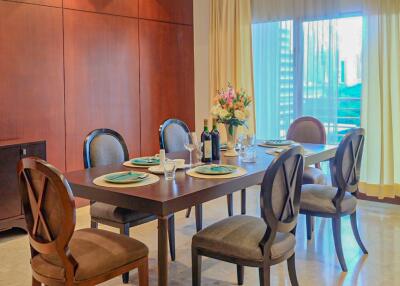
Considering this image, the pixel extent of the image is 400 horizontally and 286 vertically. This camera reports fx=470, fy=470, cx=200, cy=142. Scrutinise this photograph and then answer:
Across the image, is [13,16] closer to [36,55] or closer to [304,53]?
[36,55]

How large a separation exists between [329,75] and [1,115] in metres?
3.50

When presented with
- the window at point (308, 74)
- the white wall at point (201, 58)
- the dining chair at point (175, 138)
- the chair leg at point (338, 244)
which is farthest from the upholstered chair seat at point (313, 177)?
the white wall at point (201, 58)

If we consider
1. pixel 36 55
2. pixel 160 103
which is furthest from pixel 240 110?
pixel 160 103

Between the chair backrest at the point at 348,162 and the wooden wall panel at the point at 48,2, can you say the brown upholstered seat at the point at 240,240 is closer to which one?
the chair backrest at the point at 348,162

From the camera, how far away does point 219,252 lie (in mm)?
2654

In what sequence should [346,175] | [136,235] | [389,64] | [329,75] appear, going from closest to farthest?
[346,175]
[136,235]
[389,64]
[329,75]

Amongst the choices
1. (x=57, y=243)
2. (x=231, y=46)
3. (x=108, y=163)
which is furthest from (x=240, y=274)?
(x=231, y=46)

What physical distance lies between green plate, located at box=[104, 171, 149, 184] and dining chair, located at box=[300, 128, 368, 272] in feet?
4.35

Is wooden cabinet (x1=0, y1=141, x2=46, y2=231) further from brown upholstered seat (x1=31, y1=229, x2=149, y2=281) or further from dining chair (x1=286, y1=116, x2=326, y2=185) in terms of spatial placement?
dining chair (x1=286, y1=116, x2=326, y2=185)

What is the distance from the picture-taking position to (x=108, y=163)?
3.52 meters

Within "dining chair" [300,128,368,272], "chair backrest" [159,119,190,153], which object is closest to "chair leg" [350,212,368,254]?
"dining chair" [300,128,368,272]

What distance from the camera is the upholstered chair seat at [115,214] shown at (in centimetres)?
313

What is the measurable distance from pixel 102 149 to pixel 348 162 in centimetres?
181

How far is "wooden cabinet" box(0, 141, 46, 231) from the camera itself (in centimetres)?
400
